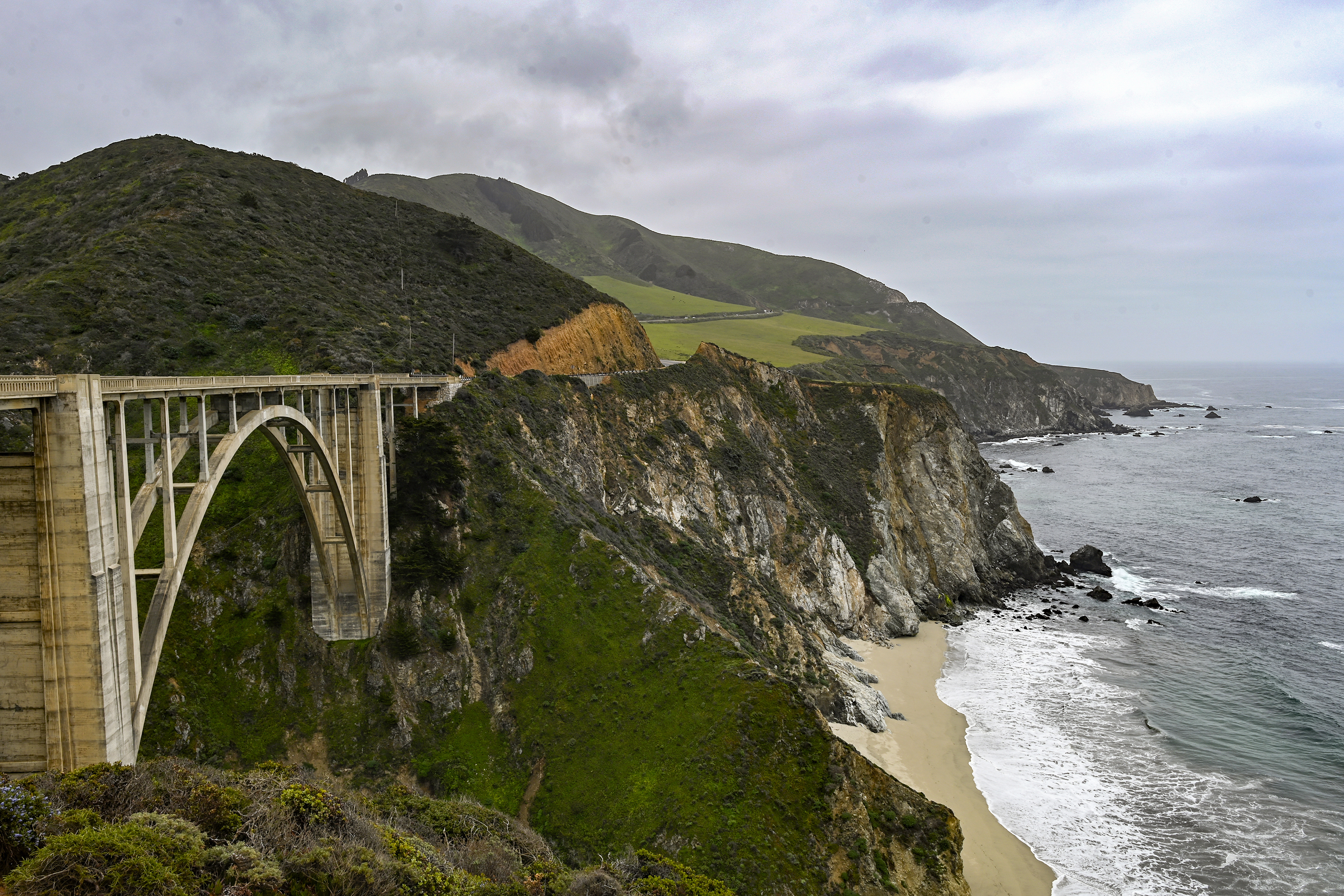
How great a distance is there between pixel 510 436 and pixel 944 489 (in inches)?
1691

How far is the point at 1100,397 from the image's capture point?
194375 mm

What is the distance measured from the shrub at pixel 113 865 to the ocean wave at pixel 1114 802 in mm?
27505

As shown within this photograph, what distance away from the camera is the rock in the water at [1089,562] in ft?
211

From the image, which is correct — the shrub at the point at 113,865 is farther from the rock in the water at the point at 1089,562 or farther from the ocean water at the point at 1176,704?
the rock in the water at the point at 1089,562

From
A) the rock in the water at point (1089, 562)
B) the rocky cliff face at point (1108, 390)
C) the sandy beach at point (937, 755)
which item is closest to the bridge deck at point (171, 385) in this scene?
the sandy beach at point (937, 755)

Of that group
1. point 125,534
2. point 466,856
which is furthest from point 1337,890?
point 125,534

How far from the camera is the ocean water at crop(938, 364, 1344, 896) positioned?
91.7 ft

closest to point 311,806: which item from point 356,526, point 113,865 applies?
point 113,865

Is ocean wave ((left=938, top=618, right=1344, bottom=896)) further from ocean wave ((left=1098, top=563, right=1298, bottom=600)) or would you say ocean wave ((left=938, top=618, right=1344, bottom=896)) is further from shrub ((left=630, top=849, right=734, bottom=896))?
ocean wave ((left=1098, top=563, right=1298, bottom=600))

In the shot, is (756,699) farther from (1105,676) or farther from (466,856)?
(1105,676)

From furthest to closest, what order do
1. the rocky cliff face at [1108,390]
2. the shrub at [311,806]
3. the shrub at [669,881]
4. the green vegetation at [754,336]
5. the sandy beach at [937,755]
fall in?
the rocky cliff face at [1108,390], the green vegetation at [754,336], the sandy beach at [937,755], the shrub at [669,881], the shrub at [311,806]

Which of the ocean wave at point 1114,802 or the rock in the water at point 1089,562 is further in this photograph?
the rock in the water at point 1089,562

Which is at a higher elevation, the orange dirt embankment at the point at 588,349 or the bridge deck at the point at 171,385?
the orange dirt embankment at the point at 588,349

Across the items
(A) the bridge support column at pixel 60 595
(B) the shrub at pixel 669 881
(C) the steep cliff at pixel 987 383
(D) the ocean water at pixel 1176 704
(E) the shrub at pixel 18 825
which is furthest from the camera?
(C) the steep cliff at pixel 987 383
